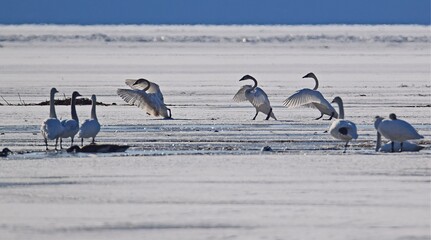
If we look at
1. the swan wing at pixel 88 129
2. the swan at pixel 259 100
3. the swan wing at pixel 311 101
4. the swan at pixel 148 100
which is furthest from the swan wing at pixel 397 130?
the swan at pixel 148 100

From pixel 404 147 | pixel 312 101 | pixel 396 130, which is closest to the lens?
pixel 396 130

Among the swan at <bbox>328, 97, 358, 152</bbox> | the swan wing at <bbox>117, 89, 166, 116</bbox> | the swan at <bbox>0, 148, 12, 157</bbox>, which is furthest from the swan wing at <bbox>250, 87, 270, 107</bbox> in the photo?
the swan at <bbox>0, 148, 12, 157</bbox>

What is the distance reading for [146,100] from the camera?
635 inches

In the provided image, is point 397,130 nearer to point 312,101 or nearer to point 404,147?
point 404,147

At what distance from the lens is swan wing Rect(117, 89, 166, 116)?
15.8 metres

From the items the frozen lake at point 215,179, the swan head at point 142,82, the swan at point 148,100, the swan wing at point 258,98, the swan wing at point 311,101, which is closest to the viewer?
the frozen lake at point 215,179

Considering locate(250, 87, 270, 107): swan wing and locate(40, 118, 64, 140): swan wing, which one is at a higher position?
locate(40, 118, 64, 140): swan wing

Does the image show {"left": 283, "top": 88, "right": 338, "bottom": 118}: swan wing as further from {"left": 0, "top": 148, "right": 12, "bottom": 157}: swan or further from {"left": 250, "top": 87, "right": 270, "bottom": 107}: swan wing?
{"left": 0, "top": 148, "right": 12, "bottom": 157}: swan

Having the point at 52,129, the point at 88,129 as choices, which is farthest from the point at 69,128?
the point at 52,129

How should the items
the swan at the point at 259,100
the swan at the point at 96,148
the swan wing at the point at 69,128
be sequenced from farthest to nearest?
the swan at the point at 259,100 → the swan wing at the point at 69,128 → the swan at the point at 96,148

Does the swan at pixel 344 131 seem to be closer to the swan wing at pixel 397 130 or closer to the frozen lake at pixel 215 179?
the frozen lake at pixel 215 179

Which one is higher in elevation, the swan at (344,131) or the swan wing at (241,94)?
the swan at (344,131)

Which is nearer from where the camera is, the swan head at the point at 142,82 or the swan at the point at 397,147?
the swan at the point at 397,147

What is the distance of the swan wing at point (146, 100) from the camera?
1580 centimetres
